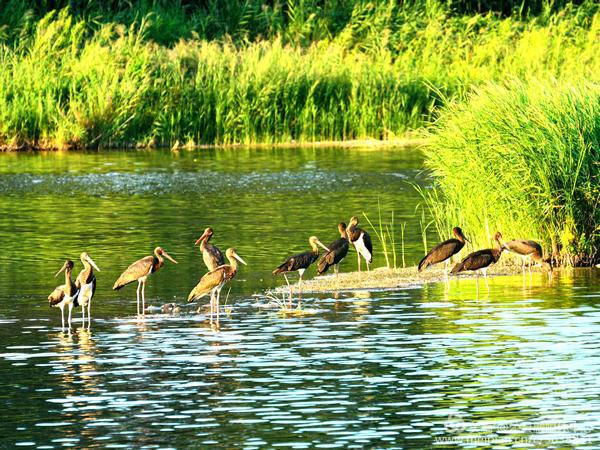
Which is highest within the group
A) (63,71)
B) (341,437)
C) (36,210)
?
(63,71)

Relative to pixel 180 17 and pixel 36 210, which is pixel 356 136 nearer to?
pixel 180 17

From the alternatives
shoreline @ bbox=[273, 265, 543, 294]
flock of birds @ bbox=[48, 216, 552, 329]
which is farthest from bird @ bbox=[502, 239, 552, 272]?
shoreline @ bbox=[273, 265, 543, 294]

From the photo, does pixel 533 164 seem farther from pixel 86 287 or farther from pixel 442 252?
pixel 86 287

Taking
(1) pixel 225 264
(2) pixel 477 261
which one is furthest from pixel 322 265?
(2) pixel 477 261

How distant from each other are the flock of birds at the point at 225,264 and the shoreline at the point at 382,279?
7.4 inches

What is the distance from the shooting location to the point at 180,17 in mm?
50250

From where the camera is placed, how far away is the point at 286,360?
14406 millimetres

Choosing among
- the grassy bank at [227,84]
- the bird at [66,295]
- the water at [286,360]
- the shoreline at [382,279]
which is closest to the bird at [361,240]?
the shoreline at [382,279]

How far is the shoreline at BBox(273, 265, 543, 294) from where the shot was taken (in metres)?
19.4

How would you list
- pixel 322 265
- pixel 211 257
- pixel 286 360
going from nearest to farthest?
1. pixel 286 360
2. pixel 211 257
3. pixel 322 265

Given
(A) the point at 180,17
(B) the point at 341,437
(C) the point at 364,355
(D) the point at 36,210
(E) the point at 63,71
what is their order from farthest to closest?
(A) the point at 180,17 < (E) the point at 63,71 < (D) the point at 36,210 < (C) the point at 364,355 < (B) the point at 341,437

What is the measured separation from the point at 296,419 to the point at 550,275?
8.30m

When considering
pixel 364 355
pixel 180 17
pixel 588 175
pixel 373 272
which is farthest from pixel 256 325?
pixel 180 17

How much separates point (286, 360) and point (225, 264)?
452 cm
